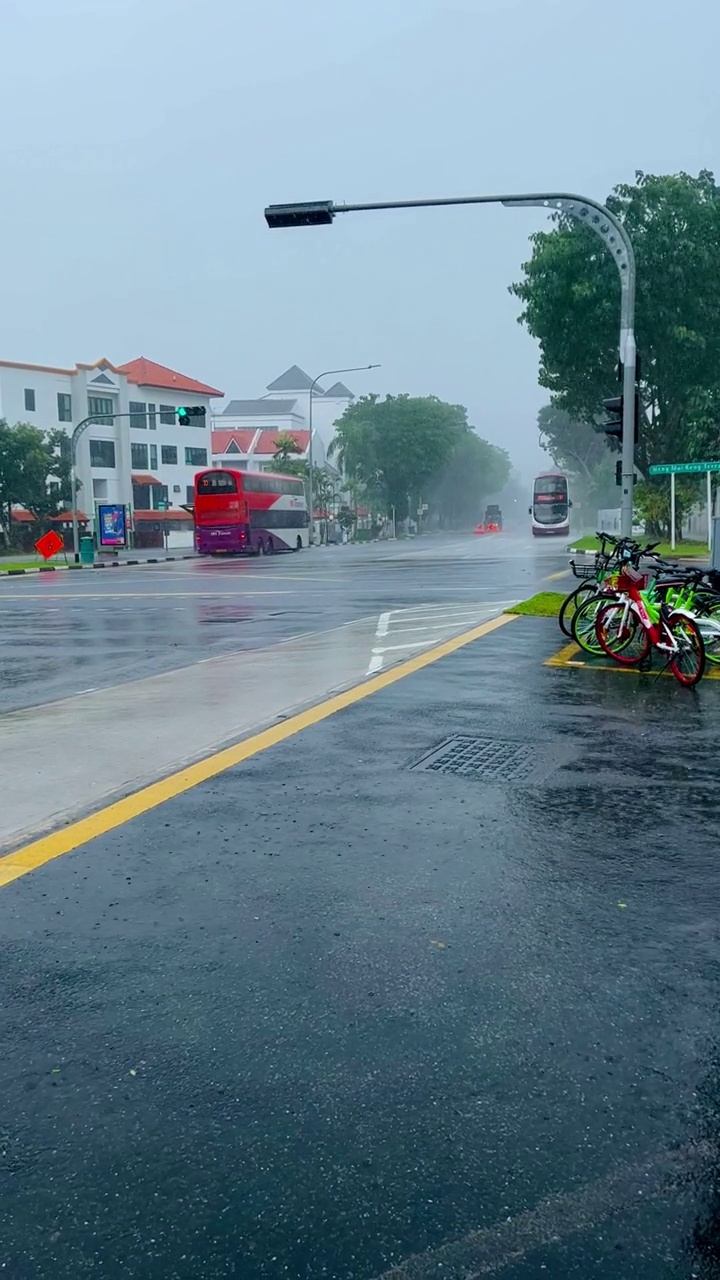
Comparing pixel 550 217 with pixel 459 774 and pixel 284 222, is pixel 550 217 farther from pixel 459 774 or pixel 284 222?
pixel 459 774

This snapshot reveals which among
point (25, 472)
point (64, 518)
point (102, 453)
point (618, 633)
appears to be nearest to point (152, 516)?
point (102, 453)

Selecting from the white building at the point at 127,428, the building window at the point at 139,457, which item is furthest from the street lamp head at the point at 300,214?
the building window at the point at 139,457

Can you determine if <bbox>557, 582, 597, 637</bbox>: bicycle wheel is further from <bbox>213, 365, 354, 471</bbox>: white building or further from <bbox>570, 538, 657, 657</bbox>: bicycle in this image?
<bbox>213, 365, 354, 471</bbox>: white building

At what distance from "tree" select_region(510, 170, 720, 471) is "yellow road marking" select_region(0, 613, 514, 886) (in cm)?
3267

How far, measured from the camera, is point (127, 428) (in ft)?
247

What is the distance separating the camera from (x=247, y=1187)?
2594 mm

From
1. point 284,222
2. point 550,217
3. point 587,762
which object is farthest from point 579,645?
point 550,217

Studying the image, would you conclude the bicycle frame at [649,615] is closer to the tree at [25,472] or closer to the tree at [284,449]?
the tree at [25,472]

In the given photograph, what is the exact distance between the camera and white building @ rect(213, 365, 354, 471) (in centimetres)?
10081

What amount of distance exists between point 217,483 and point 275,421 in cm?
7379

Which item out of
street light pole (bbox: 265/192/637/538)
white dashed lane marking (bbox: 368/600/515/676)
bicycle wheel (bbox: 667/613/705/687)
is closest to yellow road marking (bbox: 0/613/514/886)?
white dashed lane marking (bbox: 368/600/515/676)

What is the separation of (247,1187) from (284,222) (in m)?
15.4

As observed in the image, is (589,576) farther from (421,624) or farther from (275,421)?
(275,421)

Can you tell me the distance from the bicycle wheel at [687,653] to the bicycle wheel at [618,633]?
70 centimetres
